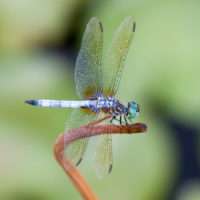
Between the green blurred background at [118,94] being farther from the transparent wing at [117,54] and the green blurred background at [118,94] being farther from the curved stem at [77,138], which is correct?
the curved stem at [77,138]

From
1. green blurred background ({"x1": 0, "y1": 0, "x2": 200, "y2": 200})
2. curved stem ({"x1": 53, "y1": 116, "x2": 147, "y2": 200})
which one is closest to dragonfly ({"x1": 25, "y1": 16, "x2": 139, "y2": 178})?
curved stem ({"x1": 53, "y1": 116, "x2": 147, "y2": 200})

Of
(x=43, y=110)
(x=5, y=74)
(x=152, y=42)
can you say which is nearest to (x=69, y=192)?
(x=43, y=110)

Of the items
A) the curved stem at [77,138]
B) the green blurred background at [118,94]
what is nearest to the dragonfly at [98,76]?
the curved stem at [77,138]

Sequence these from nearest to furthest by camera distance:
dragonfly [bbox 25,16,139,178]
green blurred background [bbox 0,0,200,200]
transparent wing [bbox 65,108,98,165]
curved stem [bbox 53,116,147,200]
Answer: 1. curved stem [bbox 53,116,147,200]
2. transparent wing [bbox 65,108,98,165]
3. dragonfly [bbox 25,16,139,178]
4. green blurred background [bbox 0,0,200,200]

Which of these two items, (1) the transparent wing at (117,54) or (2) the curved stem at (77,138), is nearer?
(2) the curved stem at (77,138)

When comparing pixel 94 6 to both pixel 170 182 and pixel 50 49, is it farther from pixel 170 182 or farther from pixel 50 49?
pixel 170 182

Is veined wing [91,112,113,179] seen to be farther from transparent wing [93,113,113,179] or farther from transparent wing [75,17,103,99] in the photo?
transparent wing [75,17,103,99]
